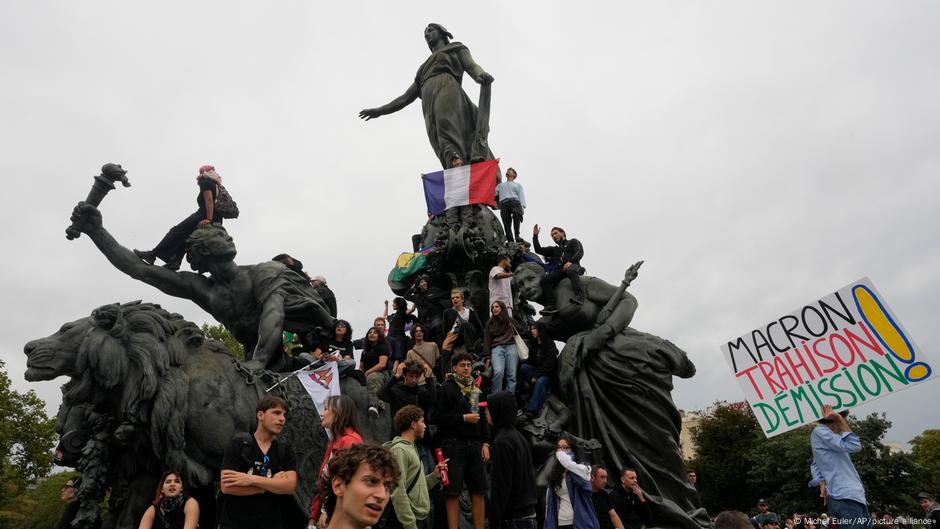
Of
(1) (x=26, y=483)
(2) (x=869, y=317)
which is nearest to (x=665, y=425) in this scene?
(2) (x=869, y=317)

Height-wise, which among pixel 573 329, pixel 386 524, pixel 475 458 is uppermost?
pixel 573 329

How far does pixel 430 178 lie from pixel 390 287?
78.7 inches

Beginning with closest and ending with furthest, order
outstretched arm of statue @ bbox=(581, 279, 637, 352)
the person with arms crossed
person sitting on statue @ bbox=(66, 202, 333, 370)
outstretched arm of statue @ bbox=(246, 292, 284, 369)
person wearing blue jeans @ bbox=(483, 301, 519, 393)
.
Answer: the person with arms crossed → outstretched arm of statue @ bbox=(246, 292, 284, 369) → person sitting on statue @ bbox=(66, 202, 333, 370) → person wearing blue jeans @ bbox=(483, 301, 519, 393) → outstretched arm of statue @ bbox=(581, 279, 637, 352)

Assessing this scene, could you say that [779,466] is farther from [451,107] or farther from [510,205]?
[451,107]

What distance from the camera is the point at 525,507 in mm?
5820

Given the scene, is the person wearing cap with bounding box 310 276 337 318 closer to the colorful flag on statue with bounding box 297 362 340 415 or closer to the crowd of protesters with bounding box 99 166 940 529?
the crowd of protesters with bounding box 99 166 940 529

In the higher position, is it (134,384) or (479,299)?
(479,299)

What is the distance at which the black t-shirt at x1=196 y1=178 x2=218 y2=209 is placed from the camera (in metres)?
7.84

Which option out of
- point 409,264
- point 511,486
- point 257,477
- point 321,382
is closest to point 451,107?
point 409,264

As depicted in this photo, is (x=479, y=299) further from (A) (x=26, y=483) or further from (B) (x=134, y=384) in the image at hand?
(A) (x=26, y=483)

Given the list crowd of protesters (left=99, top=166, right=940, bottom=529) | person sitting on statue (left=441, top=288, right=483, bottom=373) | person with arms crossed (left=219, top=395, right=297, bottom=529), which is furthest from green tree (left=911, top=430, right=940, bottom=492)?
person with arms crossed (left=219, top=395, right=297, bottom=529)

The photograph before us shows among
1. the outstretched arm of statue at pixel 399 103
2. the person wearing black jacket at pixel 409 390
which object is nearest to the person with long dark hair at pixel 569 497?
the person wearing black jacket at pixel 409 390

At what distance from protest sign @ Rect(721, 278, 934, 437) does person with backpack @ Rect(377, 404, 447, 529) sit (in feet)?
12.0

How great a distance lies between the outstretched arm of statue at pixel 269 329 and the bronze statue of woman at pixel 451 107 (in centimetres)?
526
